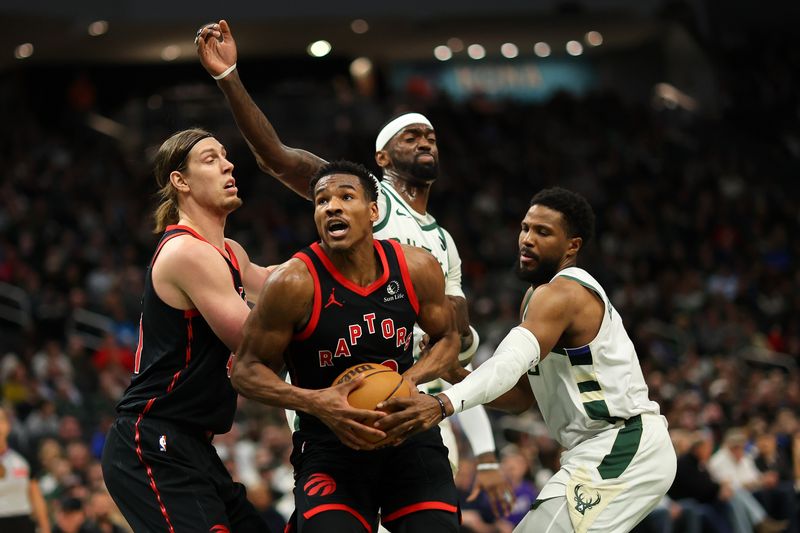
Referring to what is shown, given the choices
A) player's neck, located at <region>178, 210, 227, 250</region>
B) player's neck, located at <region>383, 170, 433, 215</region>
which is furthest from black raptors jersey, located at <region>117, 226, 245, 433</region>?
player's neck, located at <region>383, 170, 433, 215</region>

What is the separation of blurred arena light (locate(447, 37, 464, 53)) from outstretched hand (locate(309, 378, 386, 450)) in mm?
23229

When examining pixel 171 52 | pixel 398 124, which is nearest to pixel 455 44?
pixel 171 52

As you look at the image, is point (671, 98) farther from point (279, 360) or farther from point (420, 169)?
point (279, 360)

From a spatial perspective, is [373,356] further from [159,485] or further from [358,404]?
[159,485]

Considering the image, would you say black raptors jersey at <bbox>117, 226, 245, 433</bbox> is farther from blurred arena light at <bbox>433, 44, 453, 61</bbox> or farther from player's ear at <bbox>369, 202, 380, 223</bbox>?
blurred arena light at <bbox>433, 44, 453, 61</bbox>

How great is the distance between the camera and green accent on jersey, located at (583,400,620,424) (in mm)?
5602

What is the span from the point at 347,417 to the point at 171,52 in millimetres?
22593

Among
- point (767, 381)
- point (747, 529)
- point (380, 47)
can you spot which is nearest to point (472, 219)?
point (767, 381)

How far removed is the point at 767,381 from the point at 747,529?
5456 millimetres

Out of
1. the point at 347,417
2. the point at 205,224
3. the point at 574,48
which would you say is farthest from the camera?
the point at 574,48

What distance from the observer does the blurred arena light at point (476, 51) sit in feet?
93.6

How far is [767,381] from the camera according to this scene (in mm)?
16141

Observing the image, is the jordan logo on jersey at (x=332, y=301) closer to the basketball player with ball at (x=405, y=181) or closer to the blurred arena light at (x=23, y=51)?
the basketball player with ball at (x=405, y=181)

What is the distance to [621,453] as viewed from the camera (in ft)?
18.3
